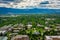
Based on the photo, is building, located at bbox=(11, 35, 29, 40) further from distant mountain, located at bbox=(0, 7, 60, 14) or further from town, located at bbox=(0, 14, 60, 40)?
distant mountain, located at bbox=(0, 7, 60, 14)

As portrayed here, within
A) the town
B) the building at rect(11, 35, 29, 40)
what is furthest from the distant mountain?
the building at rect(11, 35, 29, 40)

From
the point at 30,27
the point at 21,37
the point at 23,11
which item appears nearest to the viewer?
the point at 21,37

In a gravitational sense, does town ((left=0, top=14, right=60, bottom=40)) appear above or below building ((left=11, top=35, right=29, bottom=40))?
below

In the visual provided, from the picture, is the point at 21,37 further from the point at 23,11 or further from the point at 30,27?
the point at 23,11

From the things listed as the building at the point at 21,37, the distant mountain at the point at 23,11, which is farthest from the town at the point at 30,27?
the distant mountain at the point at 23,11

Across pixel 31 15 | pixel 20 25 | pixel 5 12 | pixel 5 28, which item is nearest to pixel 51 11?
pixel 31 15

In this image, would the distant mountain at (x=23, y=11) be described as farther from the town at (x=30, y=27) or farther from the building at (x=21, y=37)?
the building at (x=21, y=37)

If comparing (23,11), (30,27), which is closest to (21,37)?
(30,27)

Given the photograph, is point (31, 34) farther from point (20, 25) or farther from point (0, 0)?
point (0, 0)
